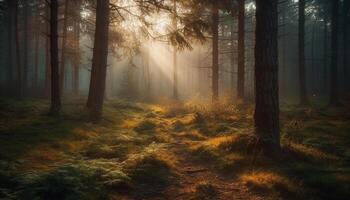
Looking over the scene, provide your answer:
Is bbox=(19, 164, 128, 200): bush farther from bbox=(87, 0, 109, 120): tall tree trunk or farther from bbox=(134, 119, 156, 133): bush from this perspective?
bbox=(87, 0, 109, 120): tall tree trunk

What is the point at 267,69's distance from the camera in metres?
8.19

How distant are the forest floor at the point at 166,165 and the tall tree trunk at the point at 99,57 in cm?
261

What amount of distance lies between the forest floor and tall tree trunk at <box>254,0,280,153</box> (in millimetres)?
577

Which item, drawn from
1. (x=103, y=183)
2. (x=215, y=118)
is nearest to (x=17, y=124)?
(x=103, y=183)

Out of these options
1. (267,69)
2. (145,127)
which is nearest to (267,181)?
(267,69)

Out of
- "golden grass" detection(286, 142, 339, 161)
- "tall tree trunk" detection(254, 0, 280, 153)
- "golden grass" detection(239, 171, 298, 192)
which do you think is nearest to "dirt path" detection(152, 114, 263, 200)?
"golden grass" detection(239, 171, 298, 192)

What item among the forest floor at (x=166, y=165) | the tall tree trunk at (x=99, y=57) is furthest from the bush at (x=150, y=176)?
the tall tree trunk at (x=99, y=57)

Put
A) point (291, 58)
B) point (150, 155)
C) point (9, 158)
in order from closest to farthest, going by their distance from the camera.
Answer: point (9, 158) < point (150, 155) < point (291, 58)

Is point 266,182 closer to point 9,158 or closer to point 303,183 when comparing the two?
point 303,183

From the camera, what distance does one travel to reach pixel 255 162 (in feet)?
25.0

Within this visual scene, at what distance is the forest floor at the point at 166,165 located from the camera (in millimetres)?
5621

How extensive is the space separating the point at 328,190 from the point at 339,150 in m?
3.16

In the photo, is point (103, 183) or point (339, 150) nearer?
point (103, 183)

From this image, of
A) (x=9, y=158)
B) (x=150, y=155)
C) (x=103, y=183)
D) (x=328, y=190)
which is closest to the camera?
→ (x=328, y=190)
